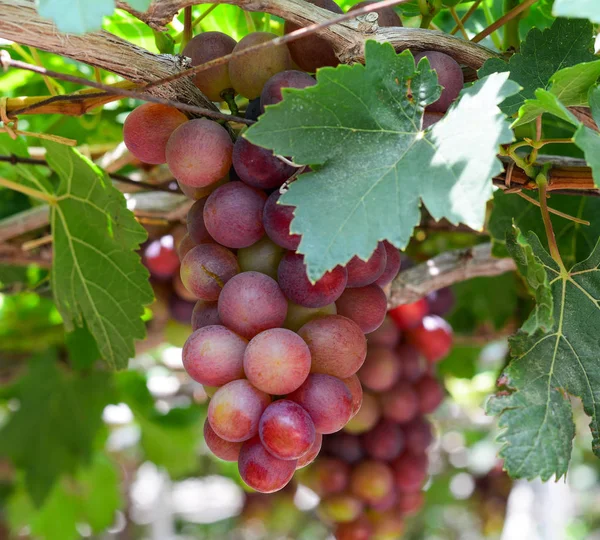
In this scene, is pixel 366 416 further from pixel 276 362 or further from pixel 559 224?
pixel 276 362

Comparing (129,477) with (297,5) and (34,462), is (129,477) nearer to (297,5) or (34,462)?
(34,462)

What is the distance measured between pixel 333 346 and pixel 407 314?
55 centimetres

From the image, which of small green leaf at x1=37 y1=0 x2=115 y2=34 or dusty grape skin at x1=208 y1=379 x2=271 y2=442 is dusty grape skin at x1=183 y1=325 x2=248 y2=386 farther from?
small green leaf at x1=37 y1=0 x2=115 y2=34

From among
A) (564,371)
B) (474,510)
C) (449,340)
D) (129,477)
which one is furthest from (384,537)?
(129,477)

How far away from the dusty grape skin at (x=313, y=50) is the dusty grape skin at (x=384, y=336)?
49 cm

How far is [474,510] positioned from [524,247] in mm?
1909

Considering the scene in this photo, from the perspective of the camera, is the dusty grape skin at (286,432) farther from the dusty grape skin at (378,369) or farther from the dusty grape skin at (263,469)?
the dusty grape skin at (378,369)

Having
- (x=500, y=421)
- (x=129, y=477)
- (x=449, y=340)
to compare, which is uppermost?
(x=500, y=421)

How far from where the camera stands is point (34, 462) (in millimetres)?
1807

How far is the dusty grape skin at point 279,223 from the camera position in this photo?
61 cm

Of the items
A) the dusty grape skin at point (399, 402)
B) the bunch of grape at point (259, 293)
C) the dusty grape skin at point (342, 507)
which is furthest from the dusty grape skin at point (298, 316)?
the dusty grape skin at point (342, 507)

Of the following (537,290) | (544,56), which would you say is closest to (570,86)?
(544,56)

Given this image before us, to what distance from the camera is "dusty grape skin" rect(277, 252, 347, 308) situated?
619 millimetres

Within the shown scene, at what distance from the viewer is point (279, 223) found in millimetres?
618
